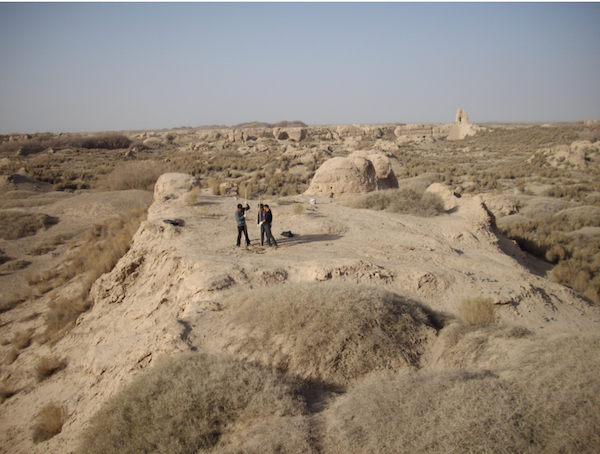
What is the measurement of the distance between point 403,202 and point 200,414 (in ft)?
35.0

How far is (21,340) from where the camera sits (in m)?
7.73

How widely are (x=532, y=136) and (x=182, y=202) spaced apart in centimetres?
5065

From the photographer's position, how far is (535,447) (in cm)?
289

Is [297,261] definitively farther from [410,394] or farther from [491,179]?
[491,179]

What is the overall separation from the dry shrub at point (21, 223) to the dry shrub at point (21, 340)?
7658mm

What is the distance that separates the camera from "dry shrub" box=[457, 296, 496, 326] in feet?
18.6

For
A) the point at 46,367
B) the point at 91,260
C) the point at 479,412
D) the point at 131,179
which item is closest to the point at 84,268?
the point at 91,260

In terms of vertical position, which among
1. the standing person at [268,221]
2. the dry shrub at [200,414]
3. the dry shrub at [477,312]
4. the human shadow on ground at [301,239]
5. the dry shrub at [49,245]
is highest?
the standing person at [268,221]

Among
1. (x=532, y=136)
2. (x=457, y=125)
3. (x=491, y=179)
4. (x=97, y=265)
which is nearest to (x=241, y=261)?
(x=97, y=265)

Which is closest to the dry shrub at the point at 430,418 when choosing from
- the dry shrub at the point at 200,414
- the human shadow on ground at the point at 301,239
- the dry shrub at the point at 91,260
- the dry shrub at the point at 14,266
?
the dry shrub at the point at 200,414

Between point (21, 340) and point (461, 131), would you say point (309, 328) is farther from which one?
point (461, 131)

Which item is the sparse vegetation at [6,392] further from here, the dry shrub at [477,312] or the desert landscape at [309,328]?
the dry shrub at [477,312]

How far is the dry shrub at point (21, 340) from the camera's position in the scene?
7.66 metres

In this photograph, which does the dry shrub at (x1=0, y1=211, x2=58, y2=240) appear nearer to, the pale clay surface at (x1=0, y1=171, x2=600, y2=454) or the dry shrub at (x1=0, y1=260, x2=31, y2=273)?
the dry shrub at (x1=0, y1=260, x2=31, y2=273)
